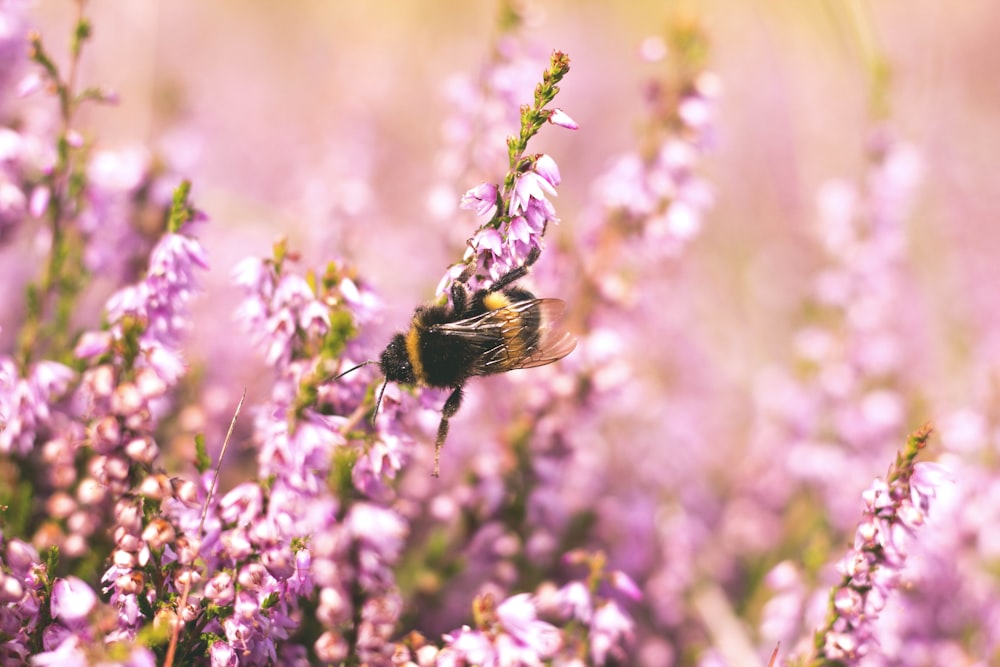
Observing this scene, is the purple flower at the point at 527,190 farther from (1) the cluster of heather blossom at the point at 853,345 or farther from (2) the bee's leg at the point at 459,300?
(1) the cluster of heather blossom at the point at 853,345

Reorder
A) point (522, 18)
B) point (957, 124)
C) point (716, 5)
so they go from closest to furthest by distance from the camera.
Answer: point (522, 18) < point (957, 124) < point (716, 5)

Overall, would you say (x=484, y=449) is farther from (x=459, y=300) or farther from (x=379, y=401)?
(x=379, y=401)

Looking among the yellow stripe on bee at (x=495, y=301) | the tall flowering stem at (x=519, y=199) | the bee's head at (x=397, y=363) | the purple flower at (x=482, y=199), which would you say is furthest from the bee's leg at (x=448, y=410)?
the purple flower at (x=482, y=199)

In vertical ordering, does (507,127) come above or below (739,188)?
below

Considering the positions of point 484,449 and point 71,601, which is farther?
point 484,449

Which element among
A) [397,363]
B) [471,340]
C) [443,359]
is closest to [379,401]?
[397,363]

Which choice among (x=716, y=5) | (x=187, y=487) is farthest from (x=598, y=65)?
(x=187, y=487)

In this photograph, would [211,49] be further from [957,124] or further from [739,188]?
[957,124]
